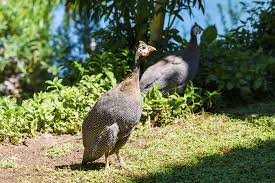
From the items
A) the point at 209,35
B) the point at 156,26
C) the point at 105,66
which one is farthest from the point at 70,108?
the point at 209,35

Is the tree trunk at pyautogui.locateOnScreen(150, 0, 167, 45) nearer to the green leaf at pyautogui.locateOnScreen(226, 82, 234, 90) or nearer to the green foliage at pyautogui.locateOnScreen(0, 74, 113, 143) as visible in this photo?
the green leaf at pyautogui.locateOnScreen(226, 82, 234, 90)

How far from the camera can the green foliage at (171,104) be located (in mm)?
7328

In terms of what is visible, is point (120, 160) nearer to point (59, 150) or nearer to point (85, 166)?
point (85, 166)

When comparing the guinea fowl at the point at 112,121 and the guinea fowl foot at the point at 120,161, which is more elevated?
the guinea fowl at the point at 112,121

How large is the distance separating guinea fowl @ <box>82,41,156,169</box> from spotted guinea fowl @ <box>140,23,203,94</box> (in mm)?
2115

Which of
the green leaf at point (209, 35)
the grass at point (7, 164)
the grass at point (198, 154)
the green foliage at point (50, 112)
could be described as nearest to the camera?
the grass at point (198, 154)

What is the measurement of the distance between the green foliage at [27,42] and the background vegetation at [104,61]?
0.02m

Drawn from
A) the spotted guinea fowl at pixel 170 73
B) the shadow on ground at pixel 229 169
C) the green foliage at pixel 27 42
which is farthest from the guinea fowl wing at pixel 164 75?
the green foliage at pixel 27 42

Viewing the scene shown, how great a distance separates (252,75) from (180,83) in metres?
1.13

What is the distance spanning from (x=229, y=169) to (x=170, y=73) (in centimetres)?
264

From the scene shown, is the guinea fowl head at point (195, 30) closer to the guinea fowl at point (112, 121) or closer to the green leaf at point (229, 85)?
the green leaf at point (229, 85)

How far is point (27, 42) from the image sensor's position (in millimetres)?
10281

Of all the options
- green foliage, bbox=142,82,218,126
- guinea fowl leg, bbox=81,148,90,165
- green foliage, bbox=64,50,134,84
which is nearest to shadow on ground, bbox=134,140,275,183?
guinea fowl leg, bbox=81,148,90,165

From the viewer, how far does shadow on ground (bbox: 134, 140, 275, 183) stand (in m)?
5.12
